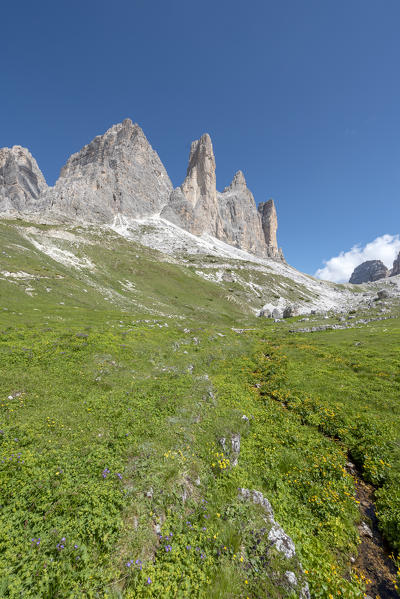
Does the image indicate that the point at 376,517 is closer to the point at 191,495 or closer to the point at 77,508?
the point at 191,495

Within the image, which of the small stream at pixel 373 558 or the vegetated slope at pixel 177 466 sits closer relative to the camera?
the vegetated slope at pixel 177 466

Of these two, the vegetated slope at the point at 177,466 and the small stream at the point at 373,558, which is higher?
the small stream at the point at 373,558

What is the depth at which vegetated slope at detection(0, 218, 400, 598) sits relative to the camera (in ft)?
23.0

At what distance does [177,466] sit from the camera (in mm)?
10578

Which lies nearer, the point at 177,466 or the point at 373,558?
the point at 373,558

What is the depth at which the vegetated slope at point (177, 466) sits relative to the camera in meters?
7.00

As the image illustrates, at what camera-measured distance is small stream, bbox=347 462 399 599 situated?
746 cm

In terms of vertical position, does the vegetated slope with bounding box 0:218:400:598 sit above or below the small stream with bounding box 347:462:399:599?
below

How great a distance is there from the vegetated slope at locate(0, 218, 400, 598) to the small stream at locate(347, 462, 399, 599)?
407 millimetres

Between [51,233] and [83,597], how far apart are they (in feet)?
391

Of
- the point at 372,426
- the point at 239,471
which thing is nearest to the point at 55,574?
the point at 239,471

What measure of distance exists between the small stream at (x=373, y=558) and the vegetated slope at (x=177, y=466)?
0.41 meters

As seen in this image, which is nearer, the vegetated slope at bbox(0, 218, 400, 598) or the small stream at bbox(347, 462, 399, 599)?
the vegetated slope at bbox(0, 218, 400, 598)

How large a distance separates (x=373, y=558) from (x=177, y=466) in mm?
7929
